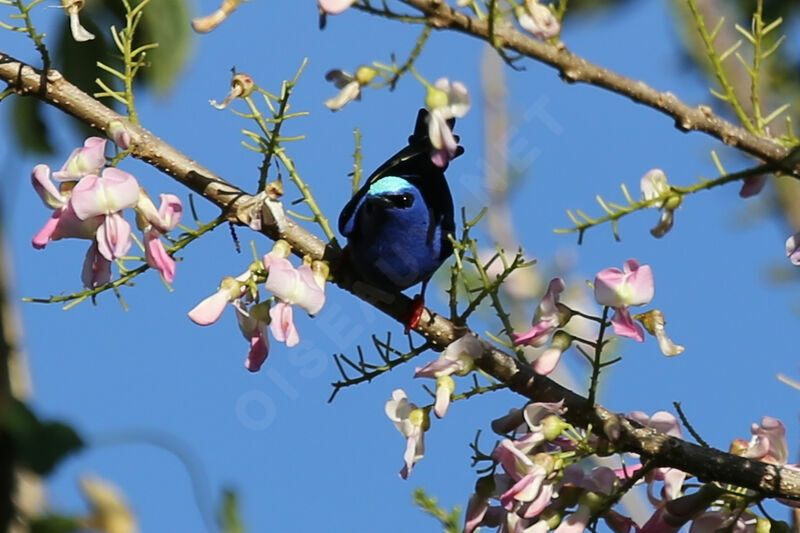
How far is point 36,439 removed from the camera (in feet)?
4.58

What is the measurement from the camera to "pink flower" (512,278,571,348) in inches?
65.9

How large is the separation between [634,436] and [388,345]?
38cm

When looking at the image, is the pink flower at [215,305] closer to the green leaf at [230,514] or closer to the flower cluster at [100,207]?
the flower cluster at [100,207]

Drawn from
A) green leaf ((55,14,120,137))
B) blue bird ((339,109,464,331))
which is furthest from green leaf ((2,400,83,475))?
green leaf ((55,14,120,137))

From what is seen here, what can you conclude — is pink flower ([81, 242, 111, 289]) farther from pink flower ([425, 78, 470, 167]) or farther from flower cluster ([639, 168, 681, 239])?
flower cluster ([639, 168, 681, 239])

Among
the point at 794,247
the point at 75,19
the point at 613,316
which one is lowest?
the point at 75,19

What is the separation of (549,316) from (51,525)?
29.0 inches

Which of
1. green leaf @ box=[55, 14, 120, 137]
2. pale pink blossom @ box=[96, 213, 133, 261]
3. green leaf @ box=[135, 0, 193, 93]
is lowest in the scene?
pale pink blossom @ box=[96, 213, 133, 261]

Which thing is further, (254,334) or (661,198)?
(254,334)

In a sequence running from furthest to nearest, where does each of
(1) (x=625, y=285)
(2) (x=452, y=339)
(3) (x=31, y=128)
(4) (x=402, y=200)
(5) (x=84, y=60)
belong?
1. (3) (x=31, y=128)
2. (5) (x=84, y=60)
3. (4) (x=402, y=200)
4. (2) (x=452, y=339)
5. (1) (x=625, y=285)

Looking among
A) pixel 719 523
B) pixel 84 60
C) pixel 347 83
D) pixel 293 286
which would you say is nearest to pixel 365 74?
pixel 347 83

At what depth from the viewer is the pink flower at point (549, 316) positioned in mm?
1675

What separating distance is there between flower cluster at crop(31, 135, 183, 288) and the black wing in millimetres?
330

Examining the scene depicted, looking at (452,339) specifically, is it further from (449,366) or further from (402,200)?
(402,200)
